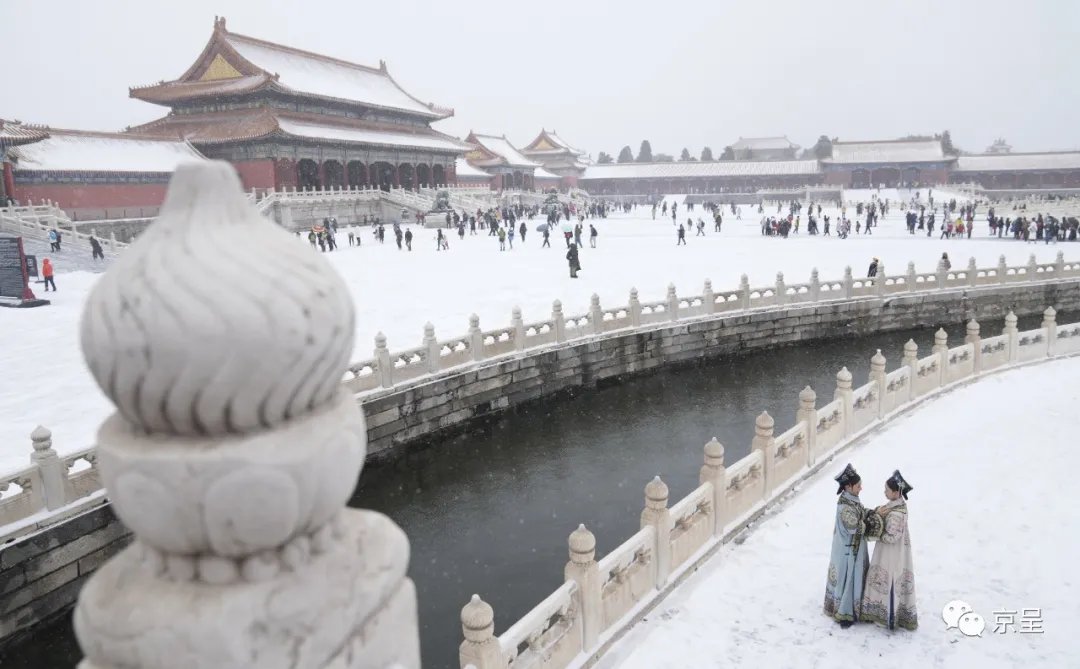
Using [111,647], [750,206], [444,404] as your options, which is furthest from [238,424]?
[750,206]

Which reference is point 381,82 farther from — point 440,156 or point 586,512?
point 586,512

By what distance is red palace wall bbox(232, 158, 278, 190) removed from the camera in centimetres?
3694

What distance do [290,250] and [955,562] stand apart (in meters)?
6.59

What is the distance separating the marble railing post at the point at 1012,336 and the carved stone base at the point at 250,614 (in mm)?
13289

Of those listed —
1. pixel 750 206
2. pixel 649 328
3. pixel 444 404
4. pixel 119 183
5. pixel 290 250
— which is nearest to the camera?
pixel 290 250

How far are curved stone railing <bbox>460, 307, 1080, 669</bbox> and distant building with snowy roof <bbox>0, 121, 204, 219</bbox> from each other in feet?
89.2

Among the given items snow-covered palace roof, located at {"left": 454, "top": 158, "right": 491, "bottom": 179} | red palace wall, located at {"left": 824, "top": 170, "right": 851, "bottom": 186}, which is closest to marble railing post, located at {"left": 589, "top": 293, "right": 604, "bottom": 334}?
snow-covered palace roof, located at {"left": 454, "top": 158, "right": 491, "bottom": 179}

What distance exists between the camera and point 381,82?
50.2 m

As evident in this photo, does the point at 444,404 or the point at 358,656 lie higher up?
the point at 358,656

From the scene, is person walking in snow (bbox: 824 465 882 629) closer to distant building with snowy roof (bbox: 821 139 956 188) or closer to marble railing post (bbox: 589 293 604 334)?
marble railing post (bbox: 589 293 604 334)

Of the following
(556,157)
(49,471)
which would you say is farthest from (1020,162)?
(49,471)

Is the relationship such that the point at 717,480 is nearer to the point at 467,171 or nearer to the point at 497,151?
the point at 467,171

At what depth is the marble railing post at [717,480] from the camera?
261 inches

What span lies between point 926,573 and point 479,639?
13.4ft
